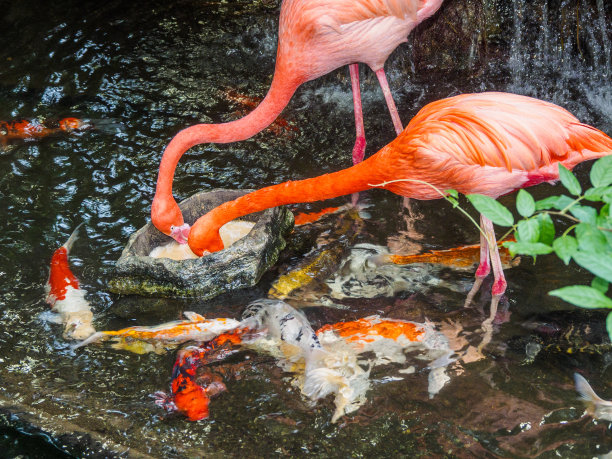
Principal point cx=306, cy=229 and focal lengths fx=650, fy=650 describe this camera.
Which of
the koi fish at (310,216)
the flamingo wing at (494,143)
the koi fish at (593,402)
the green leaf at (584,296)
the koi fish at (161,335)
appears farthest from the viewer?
the koi fish at (310,216)

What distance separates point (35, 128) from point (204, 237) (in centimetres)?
221

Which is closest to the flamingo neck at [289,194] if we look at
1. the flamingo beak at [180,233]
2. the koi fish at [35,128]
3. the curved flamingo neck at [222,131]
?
the flamingo beak at [180,233]

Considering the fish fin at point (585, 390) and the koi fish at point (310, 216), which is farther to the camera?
the koi fish at point (310, 216)

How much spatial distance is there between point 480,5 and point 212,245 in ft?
10.9

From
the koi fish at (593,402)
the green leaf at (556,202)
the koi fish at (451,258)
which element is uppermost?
the green leaf at (556,202)

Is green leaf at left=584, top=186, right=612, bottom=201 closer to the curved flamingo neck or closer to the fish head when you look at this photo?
the curved flamingo neck

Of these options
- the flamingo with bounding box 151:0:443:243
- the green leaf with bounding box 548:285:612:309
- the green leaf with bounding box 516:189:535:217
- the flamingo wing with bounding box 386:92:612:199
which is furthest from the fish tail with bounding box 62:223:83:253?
the green leaf with bounding box 548:285:612:309

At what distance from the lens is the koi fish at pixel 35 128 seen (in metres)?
4.72

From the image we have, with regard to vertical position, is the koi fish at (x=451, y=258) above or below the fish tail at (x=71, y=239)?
below

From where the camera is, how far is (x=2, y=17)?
640 centimetres

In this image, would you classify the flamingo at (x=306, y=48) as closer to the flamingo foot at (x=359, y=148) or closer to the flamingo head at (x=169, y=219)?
the flamingo head at (x=169, y=219)

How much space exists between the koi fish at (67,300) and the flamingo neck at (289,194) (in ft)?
2.11

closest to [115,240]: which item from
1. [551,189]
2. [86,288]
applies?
[86,288]

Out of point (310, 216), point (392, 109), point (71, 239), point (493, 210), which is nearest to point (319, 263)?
point (310, 216)
